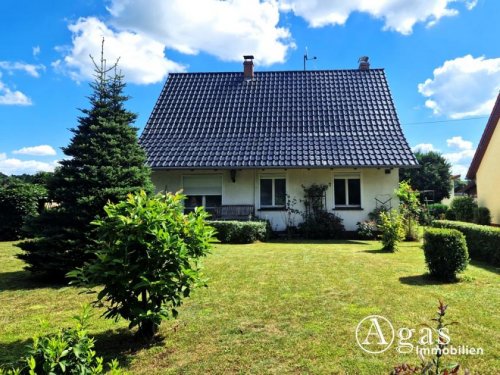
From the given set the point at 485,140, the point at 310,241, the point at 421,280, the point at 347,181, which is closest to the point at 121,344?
the point at 421,280

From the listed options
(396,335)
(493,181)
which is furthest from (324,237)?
(396,335)

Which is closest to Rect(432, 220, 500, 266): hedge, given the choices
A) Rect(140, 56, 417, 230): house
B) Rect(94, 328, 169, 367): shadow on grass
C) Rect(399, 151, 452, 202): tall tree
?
Rect(140, 56, 417, 230): house

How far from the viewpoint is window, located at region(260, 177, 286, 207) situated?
48.7ft

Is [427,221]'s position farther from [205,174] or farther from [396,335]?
[396,335]

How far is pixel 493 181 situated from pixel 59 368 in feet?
59.8

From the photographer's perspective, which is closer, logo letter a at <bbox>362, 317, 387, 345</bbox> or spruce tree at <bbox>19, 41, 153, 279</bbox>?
logo letter a at <bbox>362, 317, 387, 345</bbox>

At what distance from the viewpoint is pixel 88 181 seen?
7051mm

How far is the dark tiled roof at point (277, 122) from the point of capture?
14.4 metres

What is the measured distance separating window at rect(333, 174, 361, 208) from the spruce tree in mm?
8982

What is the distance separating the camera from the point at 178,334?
4262 millimetres

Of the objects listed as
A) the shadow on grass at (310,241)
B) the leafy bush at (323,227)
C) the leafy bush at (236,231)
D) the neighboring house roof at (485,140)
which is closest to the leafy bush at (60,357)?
the leafy bush at (236,231)

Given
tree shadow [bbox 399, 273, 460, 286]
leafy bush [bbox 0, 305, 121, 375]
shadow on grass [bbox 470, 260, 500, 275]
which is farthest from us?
shadow on grass [bbox 470, 260, 500, 275]

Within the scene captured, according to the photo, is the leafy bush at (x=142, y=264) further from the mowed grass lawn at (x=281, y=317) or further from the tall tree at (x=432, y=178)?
the tall tree at (x=432, y=178)

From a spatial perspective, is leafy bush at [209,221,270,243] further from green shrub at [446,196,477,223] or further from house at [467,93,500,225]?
green shrub at [446,196,477,223]
